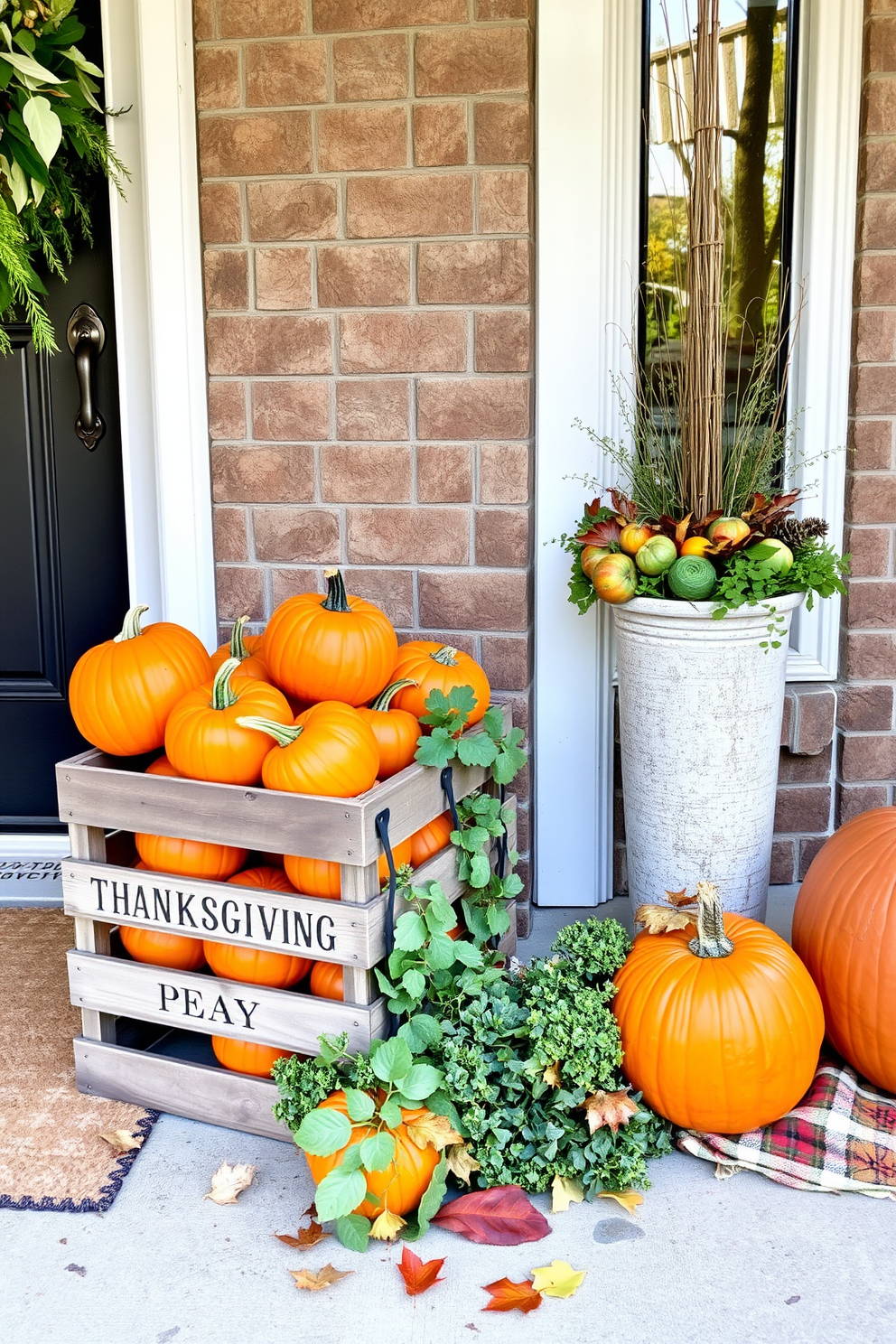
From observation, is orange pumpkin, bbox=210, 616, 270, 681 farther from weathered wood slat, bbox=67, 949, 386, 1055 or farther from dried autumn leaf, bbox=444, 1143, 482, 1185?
dried autumn leaf, bbox=444, 1143, 482, 1185

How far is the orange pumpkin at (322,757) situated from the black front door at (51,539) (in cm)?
124

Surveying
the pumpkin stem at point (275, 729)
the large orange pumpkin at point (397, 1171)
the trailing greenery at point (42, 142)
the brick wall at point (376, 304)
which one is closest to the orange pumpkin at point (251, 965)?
the large orange pumpkin at point (397, 1171)

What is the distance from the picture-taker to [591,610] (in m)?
2.43

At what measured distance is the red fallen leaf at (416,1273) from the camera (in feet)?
4.74

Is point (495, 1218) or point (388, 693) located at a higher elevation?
point (388, 693)

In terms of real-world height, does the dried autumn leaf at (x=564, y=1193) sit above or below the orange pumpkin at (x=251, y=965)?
below

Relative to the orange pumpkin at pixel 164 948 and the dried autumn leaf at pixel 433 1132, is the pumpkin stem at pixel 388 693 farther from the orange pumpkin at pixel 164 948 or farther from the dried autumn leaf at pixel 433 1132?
the dried autumn leaf at pixel 433 1132

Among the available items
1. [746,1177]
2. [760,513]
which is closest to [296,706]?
[760,513]

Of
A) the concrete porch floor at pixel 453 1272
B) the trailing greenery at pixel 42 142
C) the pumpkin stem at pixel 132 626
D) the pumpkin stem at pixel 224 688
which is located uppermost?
the trailing greenery at pixel 42 142

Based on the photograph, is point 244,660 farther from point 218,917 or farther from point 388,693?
point 218,917

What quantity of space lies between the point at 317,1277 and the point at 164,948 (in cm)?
60

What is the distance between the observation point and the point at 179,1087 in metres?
1.83

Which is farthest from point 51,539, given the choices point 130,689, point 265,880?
point 265,880

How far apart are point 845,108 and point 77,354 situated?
1805 mm
